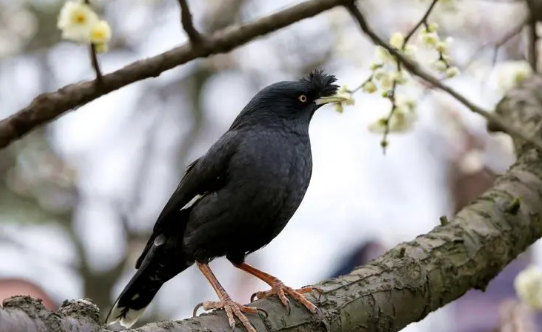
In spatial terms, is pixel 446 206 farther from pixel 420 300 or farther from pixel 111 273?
pixel 420 300

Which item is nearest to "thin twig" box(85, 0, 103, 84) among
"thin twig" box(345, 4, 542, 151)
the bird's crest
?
"thin twig" box(345, 4, 542, 151)

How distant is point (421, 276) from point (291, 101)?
3.64 ft

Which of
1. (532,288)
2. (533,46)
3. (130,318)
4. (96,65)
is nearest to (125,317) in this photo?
(130,318)

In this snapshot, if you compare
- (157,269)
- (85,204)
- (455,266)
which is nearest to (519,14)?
(455,266)

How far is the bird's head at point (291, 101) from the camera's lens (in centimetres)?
402

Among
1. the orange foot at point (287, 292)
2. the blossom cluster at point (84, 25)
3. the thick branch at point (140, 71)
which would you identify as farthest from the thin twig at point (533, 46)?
the blossom cluster at point (84, 25)

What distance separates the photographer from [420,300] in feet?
11.6

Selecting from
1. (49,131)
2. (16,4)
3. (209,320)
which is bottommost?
(209,320)

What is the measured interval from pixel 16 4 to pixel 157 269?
6971 millimetres

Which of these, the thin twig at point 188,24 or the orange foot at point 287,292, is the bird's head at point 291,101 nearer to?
the orange foot at point 287,292

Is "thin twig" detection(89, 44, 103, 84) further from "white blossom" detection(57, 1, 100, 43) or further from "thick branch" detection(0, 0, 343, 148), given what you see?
"white blossom" detection(57, 1, 100, 43)

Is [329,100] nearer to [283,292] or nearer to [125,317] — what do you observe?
[283,292]

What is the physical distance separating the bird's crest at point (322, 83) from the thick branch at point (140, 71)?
1.16 metres

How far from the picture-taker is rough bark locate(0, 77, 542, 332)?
9.84ft
